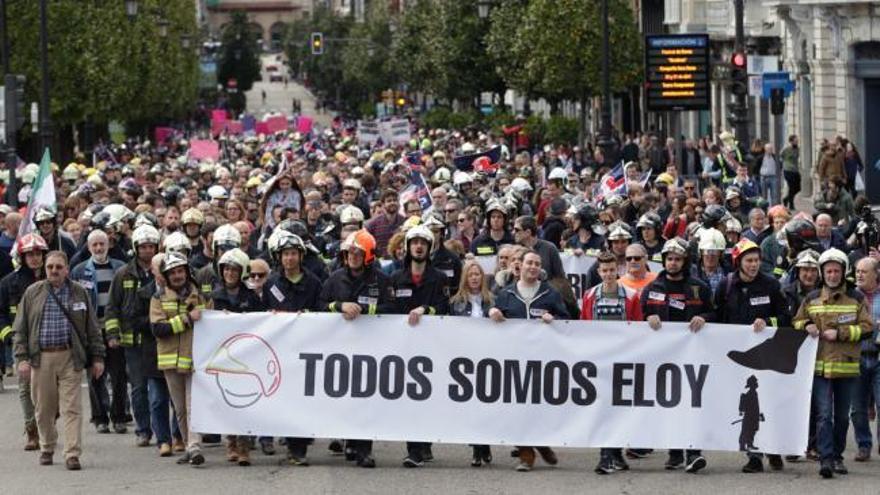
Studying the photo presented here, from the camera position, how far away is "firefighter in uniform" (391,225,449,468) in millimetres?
17219

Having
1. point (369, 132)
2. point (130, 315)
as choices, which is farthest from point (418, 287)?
point (369, 132)

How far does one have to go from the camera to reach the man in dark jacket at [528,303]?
658 inches

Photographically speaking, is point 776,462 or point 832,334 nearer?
point 832,334

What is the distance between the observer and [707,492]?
619 inches

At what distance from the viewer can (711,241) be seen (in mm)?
18109

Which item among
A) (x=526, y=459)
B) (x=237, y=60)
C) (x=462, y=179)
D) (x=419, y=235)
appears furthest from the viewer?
(x=237, y=60)

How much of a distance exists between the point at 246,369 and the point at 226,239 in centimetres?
236

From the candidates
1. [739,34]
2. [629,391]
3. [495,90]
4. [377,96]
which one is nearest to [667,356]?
[629,391]

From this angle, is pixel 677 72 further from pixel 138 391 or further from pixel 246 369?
pixel 246 369

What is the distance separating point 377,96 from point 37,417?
395 ft

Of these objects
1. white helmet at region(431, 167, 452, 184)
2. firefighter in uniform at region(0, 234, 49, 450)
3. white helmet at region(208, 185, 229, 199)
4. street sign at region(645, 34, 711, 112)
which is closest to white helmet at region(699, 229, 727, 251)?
firefighter in uniform at region(0, 234, 49, 450)

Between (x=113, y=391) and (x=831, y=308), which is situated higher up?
(x=831, y=308)

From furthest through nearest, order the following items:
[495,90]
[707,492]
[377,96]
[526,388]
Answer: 1. [377,96]
2. [495,90]
3. [526,388]
4. [707,492]

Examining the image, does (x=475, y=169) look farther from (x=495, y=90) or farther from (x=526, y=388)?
(x=495, y=90)
